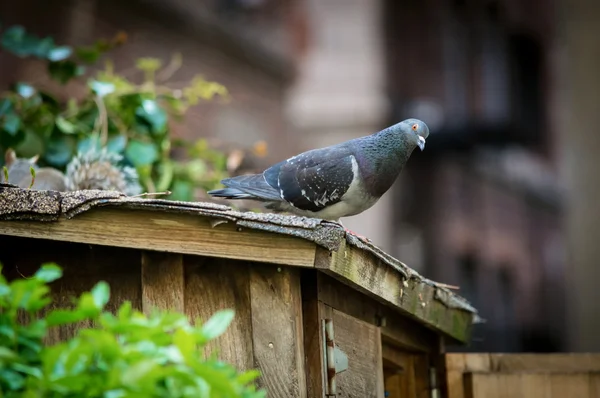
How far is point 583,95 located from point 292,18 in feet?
16.8

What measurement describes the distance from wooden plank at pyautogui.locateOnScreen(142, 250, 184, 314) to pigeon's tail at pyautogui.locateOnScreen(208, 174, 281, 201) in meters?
0.71

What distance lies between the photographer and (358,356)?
3.35 m

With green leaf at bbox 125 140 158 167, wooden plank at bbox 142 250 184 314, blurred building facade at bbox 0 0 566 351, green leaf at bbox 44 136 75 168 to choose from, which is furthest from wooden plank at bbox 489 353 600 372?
blurred building facade at bbox 0 0 566 351

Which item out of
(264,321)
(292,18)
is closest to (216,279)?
(264,321)

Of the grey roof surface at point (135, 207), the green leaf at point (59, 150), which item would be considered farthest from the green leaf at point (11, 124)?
the grey roof surface at point (135, 207)

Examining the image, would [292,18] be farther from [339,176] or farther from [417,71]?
[339,176]

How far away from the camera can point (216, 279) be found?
122 inches

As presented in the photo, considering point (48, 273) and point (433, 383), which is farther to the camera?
point (433, 383)

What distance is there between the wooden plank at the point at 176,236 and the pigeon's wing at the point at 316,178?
2.42 feet

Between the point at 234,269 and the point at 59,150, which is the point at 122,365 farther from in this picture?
the point at 59,150

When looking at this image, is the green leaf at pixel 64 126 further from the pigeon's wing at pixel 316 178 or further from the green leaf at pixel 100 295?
the green leaf at pixel 100 295

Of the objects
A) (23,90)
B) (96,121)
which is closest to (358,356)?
(96,121)

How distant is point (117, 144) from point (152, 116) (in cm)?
28

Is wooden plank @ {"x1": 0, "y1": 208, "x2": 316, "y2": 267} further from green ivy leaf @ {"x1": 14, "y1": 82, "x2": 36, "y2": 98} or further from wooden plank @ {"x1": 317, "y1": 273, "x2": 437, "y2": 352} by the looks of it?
green ivy leaf @ {"x1": 14, "y1": 82, "x2": 36, "y2": 98}
